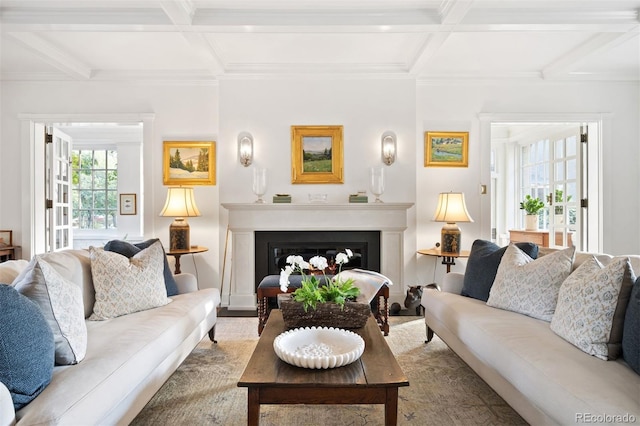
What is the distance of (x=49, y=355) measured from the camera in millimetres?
1396

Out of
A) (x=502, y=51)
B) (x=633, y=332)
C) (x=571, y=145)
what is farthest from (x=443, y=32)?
(x=571, y=145)

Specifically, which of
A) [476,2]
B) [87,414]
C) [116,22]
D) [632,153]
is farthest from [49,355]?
[632,153]

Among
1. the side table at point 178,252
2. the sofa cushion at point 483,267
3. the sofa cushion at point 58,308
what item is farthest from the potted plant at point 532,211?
the sofa cushion at point 58,308

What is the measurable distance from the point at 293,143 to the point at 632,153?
151 inches

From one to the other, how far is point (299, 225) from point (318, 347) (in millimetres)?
2470

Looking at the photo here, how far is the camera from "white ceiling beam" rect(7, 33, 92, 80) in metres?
3.41

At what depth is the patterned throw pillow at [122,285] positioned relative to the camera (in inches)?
89.8

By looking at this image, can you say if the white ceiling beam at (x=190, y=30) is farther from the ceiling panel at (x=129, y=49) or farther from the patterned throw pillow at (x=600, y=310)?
the patterned throw pillow at (x=600, y=310)

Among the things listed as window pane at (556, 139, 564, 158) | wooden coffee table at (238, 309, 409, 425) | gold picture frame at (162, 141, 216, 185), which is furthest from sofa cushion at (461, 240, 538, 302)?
window pane at (556, 139, 564, 158)

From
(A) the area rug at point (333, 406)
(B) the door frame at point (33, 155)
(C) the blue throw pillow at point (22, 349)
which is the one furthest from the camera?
(B) the door frame at point (33, 155)

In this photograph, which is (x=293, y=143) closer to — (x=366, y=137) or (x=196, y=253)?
(x=366, y=137)

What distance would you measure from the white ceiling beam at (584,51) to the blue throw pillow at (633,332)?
2799 mm

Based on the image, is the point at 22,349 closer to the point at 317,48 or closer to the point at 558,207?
the point at 317,48

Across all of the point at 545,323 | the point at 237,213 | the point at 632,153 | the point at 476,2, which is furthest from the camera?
the point at 632,153
